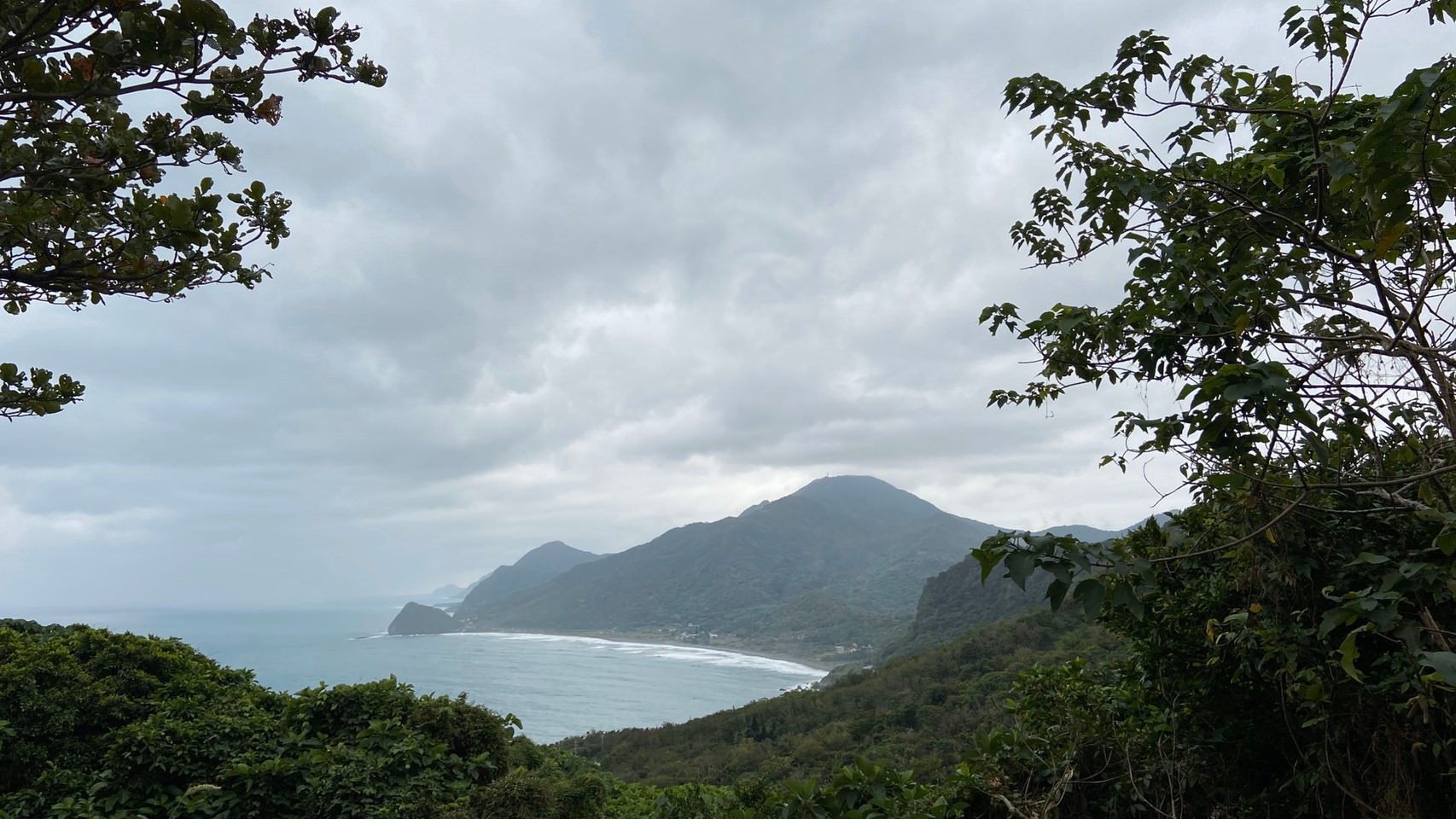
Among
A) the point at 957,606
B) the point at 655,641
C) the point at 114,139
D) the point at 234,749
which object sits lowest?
the point at 655,641

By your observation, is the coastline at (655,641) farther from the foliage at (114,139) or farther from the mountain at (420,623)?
the foliage at (114,139)

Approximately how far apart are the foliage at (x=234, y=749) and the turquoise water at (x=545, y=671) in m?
27.1

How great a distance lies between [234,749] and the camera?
501cm

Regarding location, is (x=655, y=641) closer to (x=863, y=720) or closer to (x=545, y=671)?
(x=545, y=671)

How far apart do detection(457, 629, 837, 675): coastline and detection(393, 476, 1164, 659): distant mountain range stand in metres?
1.66

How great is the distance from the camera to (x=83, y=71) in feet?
7.06

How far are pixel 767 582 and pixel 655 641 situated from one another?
34108 millimetres

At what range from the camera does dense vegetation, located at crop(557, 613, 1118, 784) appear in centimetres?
2262

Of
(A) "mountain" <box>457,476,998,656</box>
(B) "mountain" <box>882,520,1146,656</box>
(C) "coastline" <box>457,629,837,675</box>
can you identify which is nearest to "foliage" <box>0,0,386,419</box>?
(B) "mountain" <box>882,520,1146,656</box>

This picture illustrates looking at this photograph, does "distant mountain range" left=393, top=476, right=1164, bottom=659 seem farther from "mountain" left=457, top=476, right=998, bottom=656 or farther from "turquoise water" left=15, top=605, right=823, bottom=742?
"turquoise water" left=15, top=605, right=823, bottom=742

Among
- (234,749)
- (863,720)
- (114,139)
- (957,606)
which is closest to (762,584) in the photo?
(957,606)

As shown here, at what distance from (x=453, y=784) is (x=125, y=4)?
4745 millimetres

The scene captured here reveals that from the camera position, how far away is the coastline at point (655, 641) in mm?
84500

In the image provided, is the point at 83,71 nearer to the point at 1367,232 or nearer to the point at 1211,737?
the point at 1367,232
